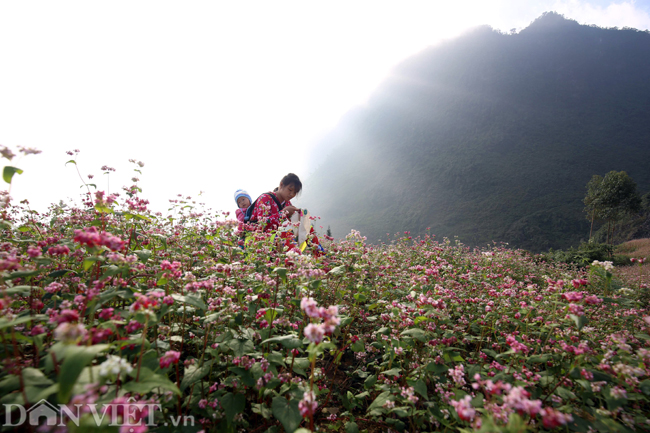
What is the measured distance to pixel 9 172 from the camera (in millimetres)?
2139

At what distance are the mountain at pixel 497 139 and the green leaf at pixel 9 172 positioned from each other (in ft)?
199

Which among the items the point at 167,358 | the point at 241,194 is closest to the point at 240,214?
the point at 241,194

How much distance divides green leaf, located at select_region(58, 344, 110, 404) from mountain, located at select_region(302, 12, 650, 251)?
60.6 m

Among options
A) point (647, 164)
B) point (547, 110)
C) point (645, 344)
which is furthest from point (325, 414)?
point (547, 110)

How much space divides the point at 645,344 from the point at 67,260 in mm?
8957

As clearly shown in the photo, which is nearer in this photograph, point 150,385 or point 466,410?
point 150,385

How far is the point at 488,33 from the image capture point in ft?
525

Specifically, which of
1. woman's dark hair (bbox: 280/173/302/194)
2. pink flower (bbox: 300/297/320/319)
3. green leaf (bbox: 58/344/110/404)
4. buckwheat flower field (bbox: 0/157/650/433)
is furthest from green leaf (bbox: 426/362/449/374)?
woman's dark hair (bbox: 280/173/302/194)

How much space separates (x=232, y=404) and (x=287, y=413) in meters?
0.48

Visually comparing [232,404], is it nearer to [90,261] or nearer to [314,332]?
[314,332]

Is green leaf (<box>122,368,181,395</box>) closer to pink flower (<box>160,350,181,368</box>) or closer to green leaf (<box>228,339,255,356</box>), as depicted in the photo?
pink flower (<box>160,350,181,368</box>)

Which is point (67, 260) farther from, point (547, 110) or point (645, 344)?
point (547, 110)

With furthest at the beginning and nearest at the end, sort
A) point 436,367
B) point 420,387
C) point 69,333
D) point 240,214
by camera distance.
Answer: point 240,214, point 436,367, point 420,387, point 69,333

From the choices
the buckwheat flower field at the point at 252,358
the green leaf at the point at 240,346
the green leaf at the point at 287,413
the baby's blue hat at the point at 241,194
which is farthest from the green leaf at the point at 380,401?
the baby's blue hat at the point at 241,194
